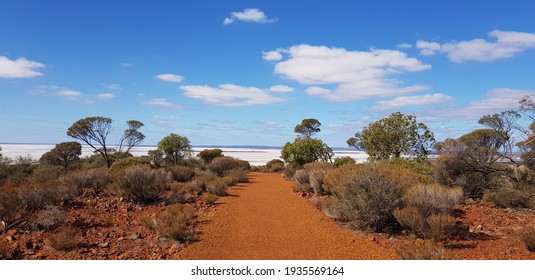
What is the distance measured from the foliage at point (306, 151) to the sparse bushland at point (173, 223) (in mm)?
19176

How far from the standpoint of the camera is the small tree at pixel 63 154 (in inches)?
1588

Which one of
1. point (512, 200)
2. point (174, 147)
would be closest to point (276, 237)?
point (512, 200)

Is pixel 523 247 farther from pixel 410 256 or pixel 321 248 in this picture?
pixel 321 248

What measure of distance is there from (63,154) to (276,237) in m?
43.0

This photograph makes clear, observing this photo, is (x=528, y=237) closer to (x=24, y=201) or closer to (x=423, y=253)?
(x=423, y=253)

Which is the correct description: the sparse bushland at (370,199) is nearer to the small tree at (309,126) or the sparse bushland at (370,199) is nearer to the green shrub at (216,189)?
the green shrub at (216,189)

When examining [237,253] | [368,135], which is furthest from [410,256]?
[368,135]

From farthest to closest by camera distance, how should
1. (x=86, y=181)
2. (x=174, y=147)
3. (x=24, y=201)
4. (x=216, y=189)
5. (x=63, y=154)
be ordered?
1. (x=63, y=154)
2. (x=174, y=147)
3. (x=216, y=189)
4. (x=86, y=181)
5. (x=24, y=201)

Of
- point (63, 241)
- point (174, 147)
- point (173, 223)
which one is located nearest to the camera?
point (63, 241)

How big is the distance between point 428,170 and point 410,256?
12.0 m

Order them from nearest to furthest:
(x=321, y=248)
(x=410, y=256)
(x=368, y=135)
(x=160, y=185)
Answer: (x=410, y=256), (x=321, y=248), (x=160, y=185), (x=368, y=135)

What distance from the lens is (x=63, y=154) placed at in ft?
139

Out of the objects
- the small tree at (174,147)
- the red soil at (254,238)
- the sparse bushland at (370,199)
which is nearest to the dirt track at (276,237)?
the red soil at (254,238)
